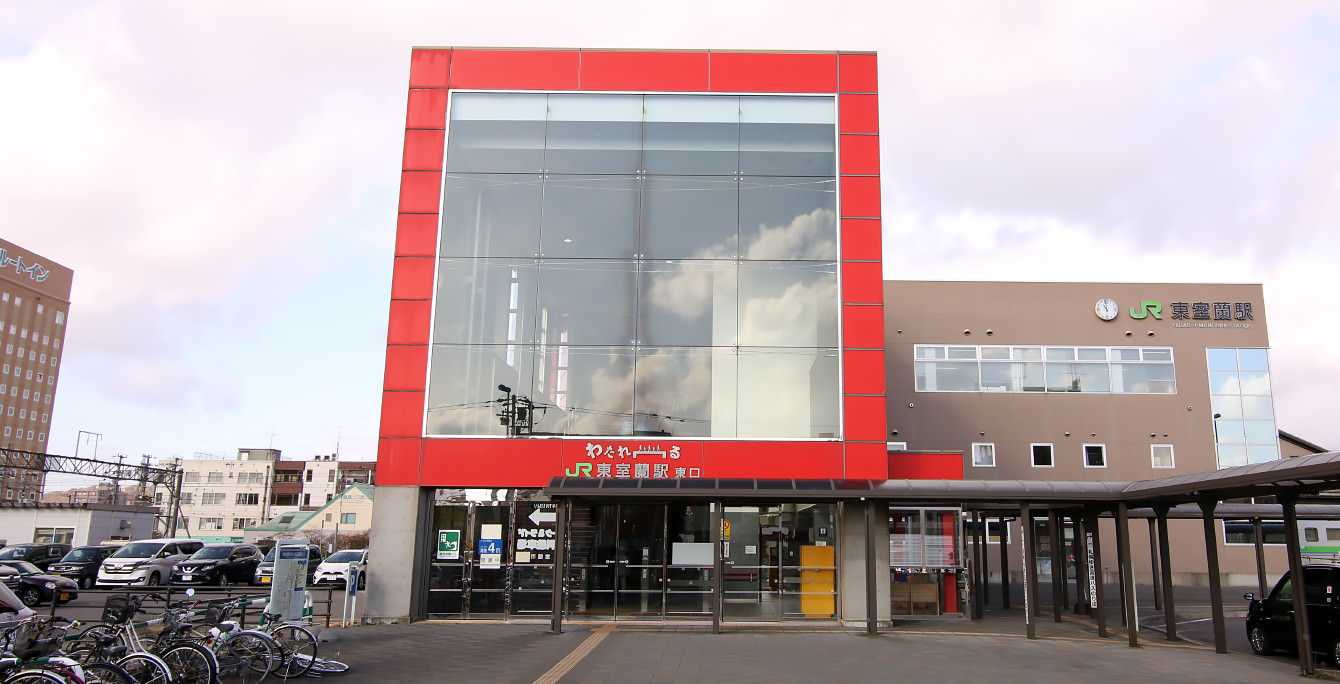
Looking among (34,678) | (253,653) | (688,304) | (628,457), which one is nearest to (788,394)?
(688,304)

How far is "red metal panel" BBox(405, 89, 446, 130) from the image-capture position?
20.3 metres

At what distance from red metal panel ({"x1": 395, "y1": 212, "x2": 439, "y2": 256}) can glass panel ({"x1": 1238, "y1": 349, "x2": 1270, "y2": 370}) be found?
25.4 meters

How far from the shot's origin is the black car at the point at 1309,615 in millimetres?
14109

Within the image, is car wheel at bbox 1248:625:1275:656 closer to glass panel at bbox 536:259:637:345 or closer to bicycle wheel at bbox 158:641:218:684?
glass panel at bbox 536:259:637:345

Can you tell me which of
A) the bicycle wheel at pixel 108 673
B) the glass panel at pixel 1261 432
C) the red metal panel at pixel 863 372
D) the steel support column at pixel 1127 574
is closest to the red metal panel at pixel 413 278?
the red metal panel at pixel 863 372

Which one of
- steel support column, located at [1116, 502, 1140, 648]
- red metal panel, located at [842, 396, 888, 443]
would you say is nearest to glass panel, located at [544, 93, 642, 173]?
red metal panel, located at [842, 396, 888, 443]

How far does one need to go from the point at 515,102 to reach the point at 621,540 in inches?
400

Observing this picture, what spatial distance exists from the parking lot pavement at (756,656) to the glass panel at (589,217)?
7.99m

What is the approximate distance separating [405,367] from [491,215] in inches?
153

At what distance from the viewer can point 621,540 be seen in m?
18.6

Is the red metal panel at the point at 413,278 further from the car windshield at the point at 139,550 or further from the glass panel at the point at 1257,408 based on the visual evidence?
Result: the glass panel at the point at 1257,408

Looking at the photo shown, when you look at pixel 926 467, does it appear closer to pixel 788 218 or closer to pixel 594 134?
pixel 788 218

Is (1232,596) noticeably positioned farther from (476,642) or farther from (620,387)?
(476,642)

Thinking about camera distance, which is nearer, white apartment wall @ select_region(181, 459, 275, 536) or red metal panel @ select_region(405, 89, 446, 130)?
red metal panel @ select_region(405, 89, 446, 130)
